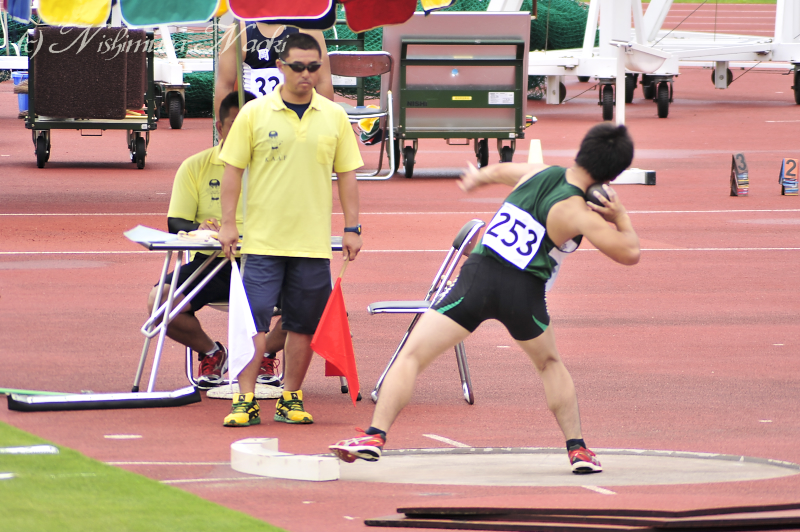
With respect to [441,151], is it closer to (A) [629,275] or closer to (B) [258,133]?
(A) [629,275]

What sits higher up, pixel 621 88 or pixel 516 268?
pixel 516 268

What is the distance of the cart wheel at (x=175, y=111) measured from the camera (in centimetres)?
2622

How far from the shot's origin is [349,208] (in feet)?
23.5

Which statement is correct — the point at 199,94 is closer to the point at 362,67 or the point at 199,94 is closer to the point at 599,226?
the point at 362,67

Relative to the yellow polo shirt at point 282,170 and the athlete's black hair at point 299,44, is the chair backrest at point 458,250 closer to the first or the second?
the yellow polo shirt at point 282,170

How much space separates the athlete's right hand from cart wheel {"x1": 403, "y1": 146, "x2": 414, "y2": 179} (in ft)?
41.4

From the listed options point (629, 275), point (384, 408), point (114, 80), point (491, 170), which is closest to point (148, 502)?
point (384, 408)

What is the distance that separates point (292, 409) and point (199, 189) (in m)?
1.53

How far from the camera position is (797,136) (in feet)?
83.3

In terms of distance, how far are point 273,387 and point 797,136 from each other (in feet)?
64.3

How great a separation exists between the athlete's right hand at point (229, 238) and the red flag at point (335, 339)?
1.85 feet

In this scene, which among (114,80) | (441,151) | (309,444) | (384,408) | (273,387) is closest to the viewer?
(384,408)

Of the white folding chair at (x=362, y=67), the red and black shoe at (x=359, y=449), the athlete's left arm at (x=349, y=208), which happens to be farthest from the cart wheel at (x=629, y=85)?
the red and black shoe at (x=359, y=449)

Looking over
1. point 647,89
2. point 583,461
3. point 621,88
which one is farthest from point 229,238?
point 647,89
